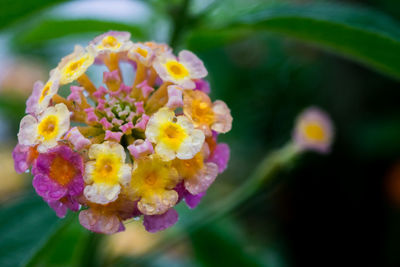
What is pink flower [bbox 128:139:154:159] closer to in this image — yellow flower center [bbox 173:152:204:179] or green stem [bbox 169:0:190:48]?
yellow flower center [bbox 173:152:204:179]

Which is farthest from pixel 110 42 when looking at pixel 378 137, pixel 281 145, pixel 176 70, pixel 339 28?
pixel 378 137

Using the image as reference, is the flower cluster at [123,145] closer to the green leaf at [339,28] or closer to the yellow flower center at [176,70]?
the yellow flower center at [176,70]

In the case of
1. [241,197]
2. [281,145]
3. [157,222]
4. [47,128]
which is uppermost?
[47,128]

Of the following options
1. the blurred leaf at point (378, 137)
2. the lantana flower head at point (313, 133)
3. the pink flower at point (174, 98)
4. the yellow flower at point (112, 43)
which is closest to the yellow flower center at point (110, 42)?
the yellow flower at point (112, 43)

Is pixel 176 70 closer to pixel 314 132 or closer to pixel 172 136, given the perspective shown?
pixel 172 136

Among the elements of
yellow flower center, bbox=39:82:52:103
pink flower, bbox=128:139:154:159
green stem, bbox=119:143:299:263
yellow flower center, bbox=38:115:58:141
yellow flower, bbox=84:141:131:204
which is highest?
yellow flower center, bbox=39:82:52:103

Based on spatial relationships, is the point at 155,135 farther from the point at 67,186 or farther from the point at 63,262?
the point at 63,262

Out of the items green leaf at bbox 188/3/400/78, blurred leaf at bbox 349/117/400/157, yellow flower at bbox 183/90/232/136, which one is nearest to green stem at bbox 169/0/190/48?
green leaf at bbox 188/3/400/78

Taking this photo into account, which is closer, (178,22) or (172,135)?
(172,135)
